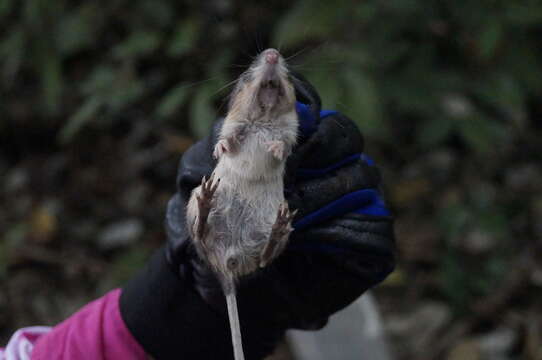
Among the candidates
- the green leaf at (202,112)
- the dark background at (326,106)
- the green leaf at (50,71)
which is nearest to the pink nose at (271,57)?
the dark background at (326,106)

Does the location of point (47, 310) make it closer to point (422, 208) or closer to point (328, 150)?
point (422, 208)

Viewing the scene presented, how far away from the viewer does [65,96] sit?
4.34m

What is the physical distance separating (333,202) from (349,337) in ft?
4.03

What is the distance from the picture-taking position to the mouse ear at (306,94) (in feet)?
5.28

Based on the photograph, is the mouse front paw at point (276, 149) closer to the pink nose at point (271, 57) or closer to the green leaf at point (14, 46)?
the pink nose at point (271, 57)

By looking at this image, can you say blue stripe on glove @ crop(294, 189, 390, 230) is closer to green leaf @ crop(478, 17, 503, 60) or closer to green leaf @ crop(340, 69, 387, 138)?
green leaf @ crop(340, 69, 387, 138)

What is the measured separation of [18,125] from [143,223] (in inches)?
44.5

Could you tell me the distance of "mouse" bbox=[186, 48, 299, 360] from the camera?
1447mm

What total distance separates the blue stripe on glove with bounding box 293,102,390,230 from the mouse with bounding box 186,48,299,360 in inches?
4.6

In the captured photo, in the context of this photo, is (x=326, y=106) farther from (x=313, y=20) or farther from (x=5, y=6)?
(x=5, y=6)

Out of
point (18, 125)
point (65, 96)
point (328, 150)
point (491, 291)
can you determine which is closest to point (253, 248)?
point (328, 150)

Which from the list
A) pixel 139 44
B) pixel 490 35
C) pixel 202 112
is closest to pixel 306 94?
pixel 202 112

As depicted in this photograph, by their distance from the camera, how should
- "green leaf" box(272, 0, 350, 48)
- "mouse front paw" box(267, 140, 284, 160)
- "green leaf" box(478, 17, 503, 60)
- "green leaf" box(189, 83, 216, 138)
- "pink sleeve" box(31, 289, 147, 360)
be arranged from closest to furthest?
"mouse front paw" box(267, 140, 284, 160) < "pink sleeve" box(31, 289, 147, 360) < "green leaf" box(272, 0, 350, 48) < "green leaf" box(189, 83, 216, 138) < "green leaf" box(478, 17, 503, 60)

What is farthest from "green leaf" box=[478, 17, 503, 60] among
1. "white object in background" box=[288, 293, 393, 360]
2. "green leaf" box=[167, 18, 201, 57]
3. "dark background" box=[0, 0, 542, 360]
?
"green leaf" box=[167, 18, 201, 57]
